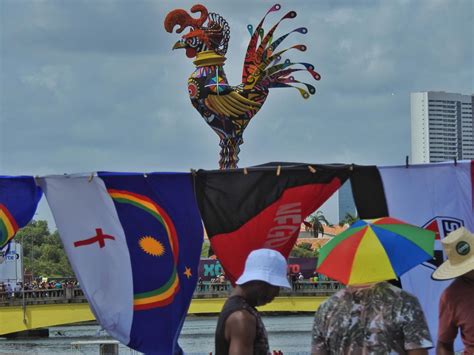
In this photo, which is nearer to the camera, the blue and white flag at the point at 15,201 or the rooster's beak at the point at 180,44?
the blue and white flag at the point at 15,201

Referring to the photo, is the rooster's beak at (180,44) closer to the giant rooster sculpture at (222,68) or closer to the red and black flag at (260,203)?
the giant rooster sculpture at (222,68)

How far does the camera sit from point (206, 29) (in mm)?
56438

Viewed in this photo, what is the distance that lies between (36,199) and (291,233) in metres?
2.32

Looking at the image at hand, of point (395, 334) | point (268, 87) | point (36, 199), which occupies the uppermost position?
point (268, 87)

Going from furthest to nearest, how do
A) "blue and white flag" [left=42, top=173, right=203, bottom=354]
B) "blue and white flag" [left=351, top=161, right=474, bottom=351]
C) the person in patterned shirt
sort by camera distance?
"blue and white flag" [left=42, top=173, right=203, bottom=354], "blue and white flag" [left=351, top=161, right=474, bottom=351], the person in patterned shirt

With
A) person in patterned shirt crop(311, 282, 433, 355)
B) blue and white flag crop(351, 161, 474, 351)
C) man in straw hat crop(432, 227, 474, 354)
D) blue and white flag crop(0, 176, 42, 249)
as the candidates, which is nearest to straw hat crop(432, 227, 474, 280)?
man in straw hat crop(432, 227, 474, 354)

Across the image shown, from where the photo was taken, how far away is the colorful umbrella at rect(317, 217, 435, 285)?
5965mm

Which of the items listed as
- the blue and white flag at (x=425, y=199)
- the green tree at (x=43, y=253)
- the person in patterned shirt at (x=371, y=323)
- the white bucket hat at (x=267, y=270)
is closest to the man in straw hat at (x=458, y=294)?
the person in patterned shirt at (x=371, y=323)

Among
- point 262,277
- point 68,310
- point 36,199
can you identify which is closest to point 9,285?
point 68,310

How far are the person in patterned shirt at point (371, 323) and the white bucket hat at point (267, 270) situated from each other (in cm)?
34

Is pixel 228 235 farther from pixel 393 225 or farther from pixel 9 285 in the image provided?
pixel 9 285

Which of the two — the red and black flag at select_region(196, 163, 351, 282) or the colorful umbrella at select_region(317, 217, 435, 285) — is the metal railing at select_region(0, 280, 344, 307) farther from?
the colorful umbrella at select_region(317, 217, 435, 285)

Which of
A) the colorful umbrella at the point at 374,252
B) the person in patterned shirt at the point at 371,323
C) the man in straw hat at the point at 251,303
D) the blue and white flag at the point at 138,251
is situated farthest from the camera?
the blue and white flag at the point at 138,251

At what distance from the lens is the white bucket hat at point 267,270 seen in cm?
621
